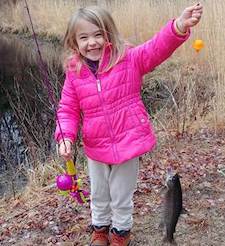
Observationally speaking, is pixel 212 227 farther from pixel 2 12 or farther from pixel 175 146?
pixel 2 12

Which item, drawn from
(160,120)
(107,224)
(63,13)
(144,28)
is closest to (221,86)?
(160,120)

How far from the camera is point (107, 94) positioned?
9.18 feet

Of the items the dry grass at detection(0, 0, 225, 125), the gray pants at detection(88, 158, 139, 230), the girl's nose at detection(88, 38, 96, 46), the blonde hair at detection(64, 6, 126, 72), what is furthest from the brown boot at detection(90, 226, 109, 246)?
the dry grass at detection(0, 0, 225, 125)

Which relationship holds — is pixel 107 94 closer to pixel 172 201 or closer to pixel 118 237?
pixel 172 201

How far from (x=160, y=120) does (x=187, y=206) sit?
2.74m

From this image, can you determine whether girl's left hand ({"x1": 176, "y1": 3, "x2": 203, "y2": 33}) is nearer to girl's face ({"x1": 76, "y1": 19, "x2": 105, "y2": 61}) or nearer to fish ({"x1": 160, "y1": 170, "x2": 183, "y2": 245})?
girl's face ({"x1": 76, "y1": 19, "x2": 105, "y2": 61})

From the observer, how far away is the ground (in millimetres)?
3453

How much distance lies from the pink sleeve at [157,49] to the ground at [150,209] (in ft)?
4.14

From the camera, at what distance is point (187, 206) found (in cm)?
378

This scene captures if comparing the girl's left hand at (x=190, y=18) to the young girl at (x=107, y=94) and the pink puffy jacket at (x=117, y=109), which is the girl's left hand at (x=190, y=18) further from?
the pink puffy jacket at (x=117, y=109)

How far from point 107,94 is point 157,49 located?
1.24 feet

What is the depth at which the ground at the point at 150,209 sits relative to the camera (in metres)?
3.45

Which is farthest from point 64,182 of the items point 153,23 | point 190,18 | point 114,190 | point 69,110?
point 153,23

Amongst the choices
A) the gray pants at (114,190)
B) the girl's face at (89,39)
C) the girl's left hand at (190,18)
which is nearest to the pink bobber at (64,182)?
the gray pants at (114,190)
